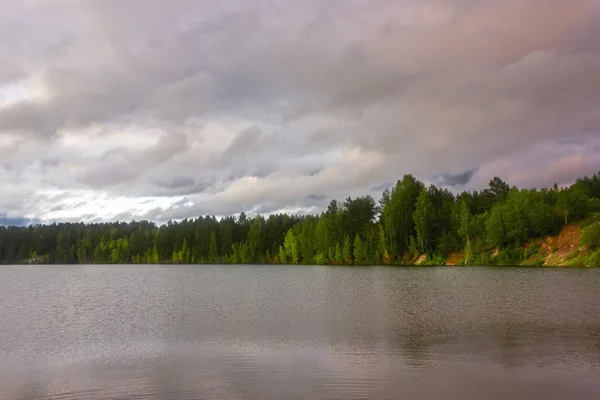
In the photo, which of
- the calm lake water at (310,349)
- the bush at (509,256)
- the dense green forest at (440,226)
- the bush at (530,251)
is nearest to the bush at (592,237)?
the dense green forest at (440,226)

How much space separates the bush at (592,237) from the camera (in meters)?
103

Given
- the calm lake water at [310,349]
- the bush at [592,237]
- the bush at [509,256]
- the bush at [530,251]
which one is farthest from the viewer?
the bush at [509,256]

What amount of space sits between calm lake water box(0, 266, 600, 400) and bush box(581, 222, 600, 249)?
61.6 meters

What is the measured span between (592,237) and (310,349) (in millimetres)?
99645

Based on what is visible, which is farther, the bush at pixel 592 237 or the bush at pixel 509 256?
the bush at pixel 509 256

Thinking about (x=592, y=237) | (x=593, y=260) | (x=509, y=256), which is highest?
(x=592, y=237)

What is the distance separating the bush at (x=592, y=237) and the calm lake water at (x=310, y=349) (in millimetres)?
61589

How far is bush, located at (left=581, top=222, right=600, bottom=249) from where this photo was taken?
10262cm

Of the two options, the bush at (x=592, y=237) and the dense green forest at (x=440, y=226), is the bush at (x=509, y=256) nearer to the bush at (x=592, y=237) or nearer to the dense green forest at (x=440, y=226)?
the dense green forest at (x=440, y=226)

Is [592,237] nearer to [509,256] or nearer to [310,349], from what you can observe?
[509,256]

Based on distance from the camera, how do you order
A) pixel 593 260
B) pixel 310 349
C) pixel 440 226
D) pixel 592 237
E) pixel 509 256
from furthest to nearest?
pixel 440 226, pixel 509 256, pixel 592 237, pixel 593 260, pixel 310 349

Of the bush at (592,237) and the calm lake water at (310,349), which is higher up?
the bush at (592,237)

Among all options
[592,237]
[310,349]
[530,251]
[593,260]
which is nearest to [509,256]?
[530,251]

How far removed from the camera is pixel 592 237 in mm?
102750
